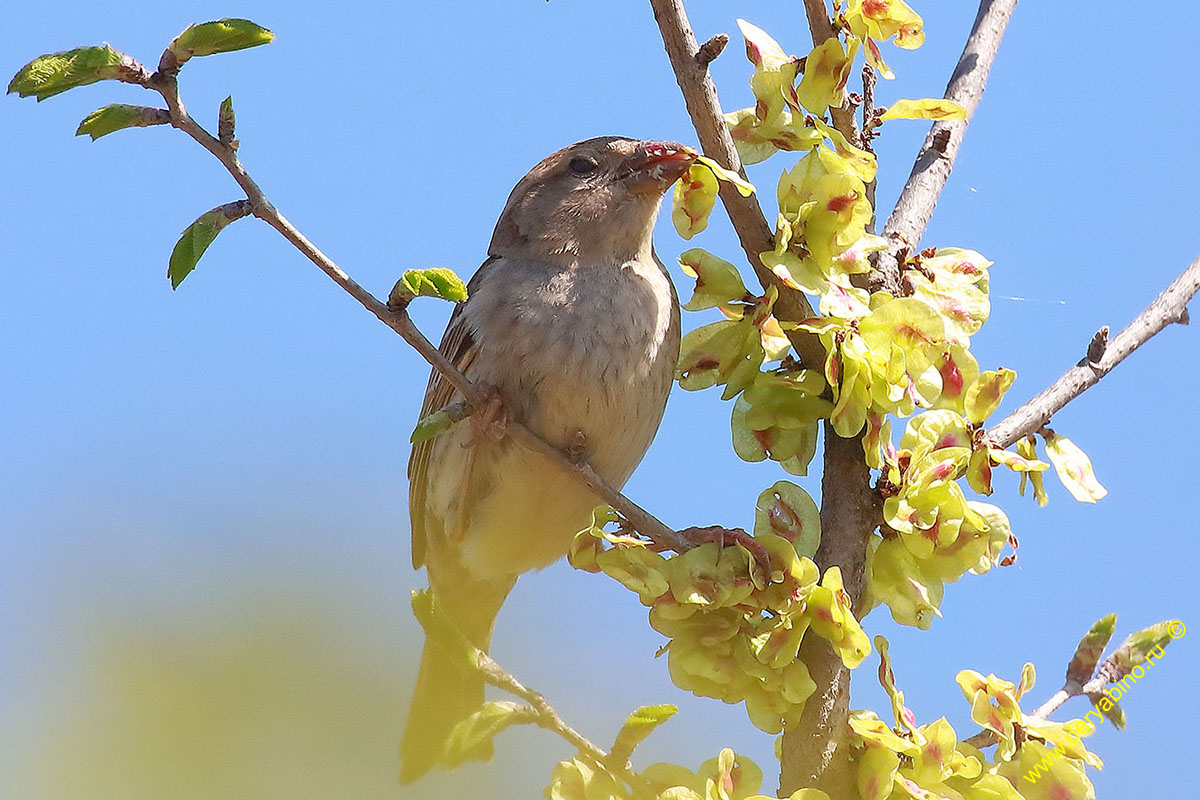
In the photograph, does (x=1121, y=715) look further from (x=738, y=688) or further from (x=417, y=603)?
(x=417, y=603)

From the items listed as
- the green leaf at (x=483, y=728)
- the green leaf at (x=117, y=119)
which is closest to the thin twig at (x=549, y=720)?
the green leaf at (x=483, y=728)

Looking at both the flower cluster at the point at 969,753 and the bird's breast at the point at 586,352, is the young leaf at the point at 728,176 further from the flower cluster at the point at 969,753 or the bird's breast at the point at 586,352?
the bird's breast at the point at 586,352

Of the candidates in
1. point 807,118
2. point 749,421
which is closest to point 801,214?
point 807,118

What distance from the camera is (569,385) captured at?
12.1 feet

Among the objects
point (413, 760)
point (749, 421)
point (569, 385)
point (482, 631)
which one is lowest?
point (413, 760)

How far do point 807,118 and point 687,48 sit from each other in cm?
31

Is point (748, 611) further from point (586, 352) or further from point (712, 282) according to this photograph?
point (586, 352)

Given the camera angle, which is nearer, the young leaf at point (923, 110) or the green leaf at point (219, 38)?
the green leaf at point (219, 38)

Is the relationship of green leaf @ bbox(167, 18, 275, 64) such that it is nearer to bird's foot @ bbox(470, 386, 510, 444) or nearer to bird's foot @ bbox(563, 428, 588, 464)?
bird's foot @ bbox(470, 386, 510, 444)

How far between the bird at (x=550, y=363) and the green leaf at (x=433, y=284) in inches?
42.0

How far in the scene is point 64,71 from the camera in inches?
75.4

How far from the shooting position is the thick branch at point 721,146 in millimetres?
2586

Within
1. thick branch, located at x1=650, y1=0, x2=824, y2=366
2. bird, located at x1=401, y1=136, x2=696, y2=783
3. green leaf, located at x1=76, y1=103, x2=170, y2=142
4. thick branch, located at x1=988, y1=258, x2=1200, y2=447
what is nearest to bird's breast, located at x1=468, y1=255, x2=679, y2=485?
bird, located at x1=401, y1=136, x2=696, y2=783

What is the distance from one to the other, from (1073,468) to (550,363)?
1550mm
